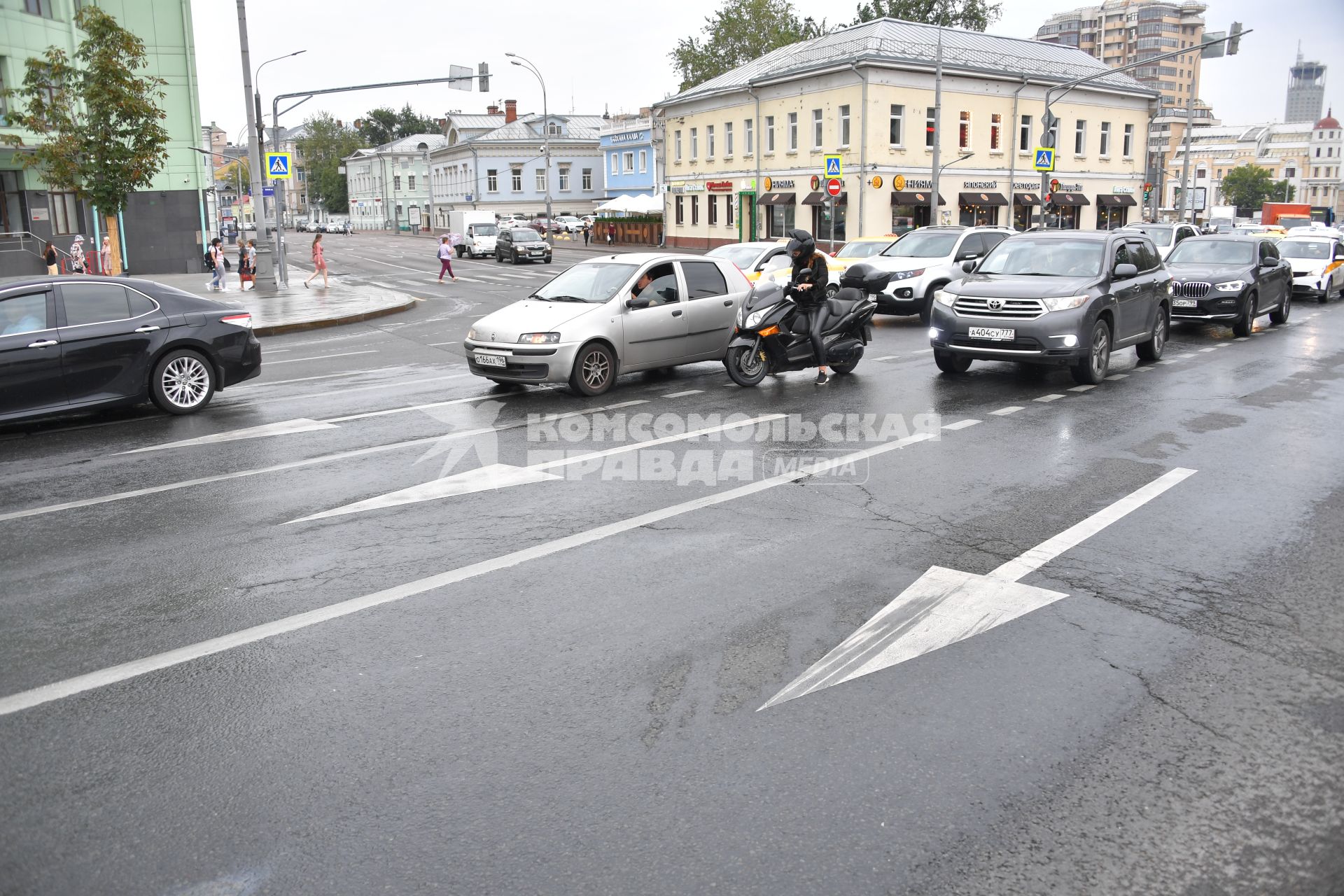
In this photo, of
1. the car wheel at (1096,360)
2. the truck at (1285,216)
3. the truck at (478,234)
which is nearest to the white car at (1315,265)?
the car wheel at (1096,360)

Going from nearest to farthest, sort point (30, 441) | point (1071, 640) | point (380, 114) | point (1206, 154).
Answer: point (1071, 640) → point (30, 441) → point (380, 114) → point (1206, 154)

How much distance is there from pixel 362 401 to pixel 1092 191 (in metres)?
53.7

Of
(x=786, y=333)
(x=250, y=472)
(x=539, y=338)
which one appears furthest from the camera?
(x=786, y=333)

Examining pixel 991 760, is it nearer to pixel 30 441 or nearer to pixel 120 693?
pixel 120 693

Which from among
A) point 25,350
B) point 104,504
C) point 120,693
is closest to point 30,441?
point 25,350

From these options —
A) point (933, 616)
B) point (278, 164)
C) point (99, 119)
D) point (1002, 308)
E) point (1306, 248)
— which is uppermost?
point (99, 119)

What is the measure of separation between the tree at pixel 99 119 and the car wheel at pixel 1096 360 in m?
26.2

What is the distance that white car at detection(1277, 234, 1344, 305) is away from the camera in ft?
82.5

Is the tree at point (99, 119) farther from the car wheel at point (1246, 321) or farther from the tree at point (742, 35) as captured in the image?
the tree at point (742, 35)

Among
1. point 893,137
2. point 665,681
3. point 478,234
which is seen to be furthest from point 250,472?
point 478,234

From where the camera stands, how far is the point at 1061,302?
39.6 ft

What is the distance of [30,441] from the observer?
32.8 feet

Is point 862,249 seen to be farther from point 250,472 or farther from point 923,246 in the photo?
point 250,472

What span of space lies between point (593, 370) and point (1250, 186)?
166979 millimetres
